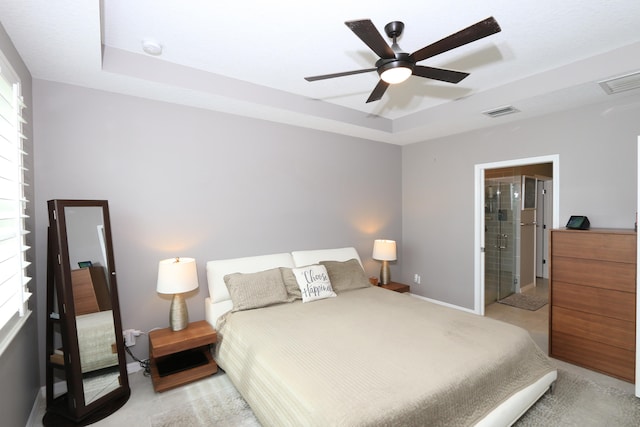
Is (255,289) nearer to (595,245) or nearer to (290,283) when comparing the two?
(290,283)

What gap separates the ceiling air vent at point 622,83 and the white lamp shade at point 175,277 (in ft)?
12.2

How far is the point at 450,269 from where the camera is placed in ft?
14.3

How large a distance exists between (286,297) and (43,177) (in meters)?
2.21

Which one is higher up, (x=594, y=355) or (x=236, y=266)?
(x=236, y=266)

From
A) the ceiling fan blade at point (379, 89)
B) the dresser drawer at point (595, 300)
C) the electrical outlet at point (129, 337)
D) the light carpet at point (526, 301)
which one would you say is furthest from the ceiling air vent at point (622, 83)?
the electrical outlet at point (129, 337)

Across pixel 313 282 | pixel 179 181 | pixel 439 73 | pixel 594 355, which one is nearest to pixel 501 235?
pixel 594 355

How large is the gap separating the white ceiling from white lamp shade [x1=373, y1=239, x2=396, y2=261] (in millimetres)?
1773

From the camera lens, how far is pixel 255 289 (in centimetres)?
292

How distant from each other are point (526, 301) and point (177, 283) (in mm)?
4915

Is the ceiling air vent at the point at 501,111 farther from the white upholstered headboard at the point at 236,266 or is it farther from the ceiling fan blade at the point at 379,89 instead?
the white upholstered headboard at the point at 236,266

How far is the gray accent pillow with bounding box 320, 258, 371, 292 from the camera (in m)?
3.44

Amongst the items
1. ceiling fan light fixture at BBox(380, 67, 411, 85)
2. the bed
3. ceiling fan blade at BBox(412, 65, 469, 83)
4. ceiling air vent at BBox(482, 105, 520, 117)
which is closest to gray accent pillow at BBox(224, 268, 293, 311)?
the bed

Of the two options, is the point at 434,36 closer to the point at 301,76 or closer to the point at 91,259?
the point at 301,76

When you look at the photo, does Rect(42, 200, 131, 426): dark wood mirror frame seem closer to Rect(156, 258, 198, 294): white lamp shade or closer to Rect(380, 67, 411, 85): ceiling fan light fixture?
Rect(156, 258, 198, 294): white lamp shade
